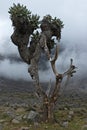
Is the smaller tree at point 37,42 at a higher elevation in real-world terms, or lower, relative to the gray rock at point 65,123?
higher

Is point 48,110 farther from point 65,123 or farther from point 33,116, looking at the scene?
point 65,123

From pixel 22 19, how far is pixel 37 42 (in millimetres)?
2920

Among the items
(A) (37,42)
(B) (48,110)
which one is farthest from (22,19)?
(B) (48,110)

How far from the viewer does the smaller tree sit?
35719mm

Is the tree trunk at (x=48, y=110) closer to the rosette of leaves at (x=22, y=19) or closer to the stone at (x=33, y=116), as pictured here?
the stone at (x=33, y=116)

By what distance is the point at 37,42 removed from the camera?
127 ft

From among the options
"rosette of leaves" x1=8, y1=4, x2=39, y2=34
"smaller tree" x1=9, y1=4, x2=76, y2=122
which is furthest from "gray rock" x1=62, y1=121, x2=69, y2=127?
"rosette of leaves" x1=8, y1=4, x2=39, y2=34

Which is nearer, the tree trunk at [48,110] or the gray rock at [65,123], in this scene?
the gray rock at [65,123]

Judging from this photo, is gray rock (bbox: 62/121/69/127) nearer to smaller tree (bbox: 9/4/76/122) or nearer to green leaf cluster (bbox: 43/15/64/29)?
smaller tree (bbox: 9/4/76/122)

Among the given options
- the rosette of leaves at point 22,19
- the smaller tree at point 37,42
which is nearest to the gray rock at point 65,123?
the smaller tree at point 37,42

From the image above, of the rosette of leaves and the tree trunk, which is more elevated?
the rosette of leaves

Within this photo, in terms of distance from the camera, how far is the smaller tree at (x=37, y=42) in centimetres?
3572

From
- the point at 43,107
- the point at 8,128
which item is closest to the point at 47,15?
the point at 43,107

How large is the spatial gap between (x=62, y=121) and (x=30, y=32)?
27.8 ft
